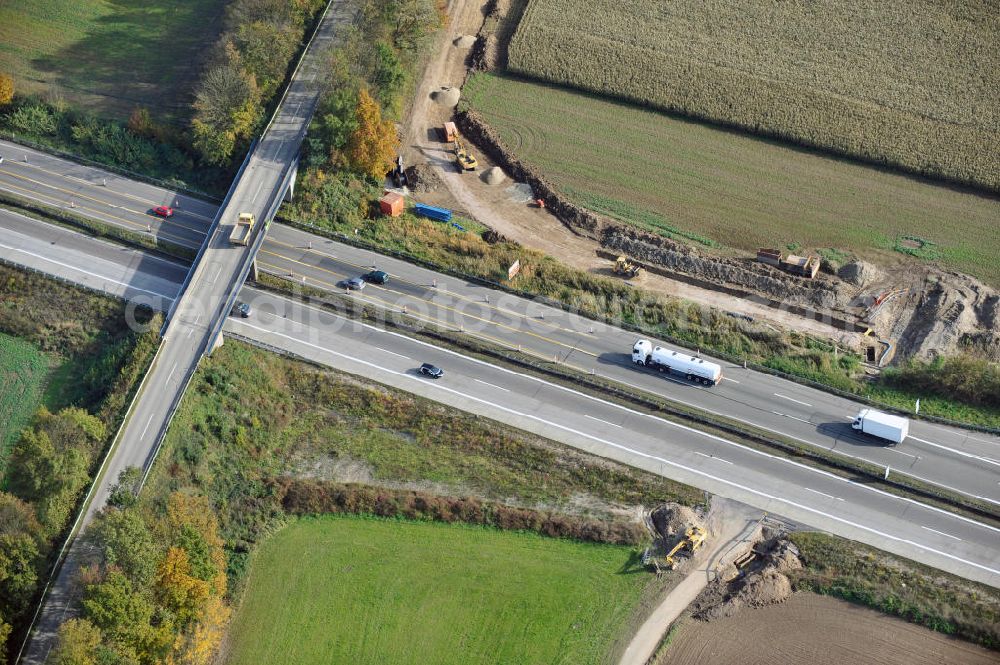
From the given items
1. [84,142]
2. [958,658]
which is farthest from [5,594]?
[958,658]

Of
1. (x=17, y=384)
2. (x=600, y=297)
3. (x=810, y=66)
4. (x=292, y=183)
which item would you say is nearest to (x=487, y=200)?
(x=600, y=297)

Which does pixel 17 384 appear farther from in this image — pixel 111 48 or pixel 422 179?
pixel 111 48

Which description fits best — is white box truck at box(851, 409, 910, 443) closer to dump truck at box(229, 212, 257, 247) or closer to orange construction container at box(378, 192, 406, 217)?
orange construction container at box(378, 192, 406, 217)

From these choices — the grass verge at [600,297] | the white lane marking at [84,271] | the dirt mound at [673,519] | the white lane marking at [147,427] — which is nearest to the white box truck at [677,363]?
the grass verge at [600,297]

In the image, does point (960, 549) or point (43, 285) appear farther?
point (43, 285)

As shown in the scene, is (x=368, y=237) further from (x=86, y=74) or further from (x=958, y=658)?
(x=958, y=658)

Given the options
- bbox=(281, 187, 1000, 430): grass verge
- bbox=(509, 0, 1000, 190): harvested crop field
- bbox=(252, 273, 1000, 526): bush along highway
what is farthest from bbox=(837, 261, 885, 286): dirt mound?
bbox=(252, 273, 1000, 526): bush along highway

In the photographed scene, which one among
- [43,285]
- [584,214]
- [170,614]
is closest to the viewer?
[170,614]

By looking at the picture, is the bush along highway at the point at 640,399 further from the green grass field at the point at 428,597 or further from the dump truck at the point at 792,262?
the dump truck at the point at 792,262
